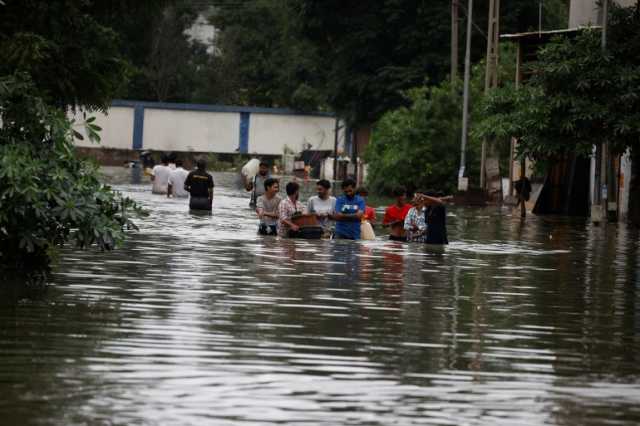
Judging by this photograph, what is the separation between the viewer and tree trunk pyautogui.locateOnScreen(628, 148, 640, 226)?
37469 mm

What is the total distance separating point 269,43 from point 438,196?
8029cm

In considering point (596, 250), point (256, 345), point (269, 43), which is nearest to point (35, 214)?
point (256, 345)

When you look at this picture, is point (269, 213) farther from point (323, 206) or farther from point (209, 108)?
point (209, 108)

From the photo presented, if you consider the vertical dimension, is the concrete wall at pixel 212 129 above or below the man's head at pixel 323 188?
above

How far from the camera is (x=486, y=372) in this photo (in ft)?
34.4

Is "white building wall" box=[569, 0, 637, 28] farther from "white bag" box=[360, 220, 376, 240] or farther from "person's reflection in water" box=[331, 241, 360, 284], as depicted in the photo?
"person's reflection in water" box=[331, 241, 360, 284]

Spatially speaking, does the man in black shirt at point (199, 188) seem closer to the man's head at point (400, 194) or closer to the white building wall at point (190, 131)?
the man's head at point (400, 194)

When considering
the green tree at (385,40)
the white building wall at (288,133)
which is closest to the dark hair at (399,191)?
the green tree at (385,40)

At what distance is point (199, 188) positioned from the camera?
33.8 m

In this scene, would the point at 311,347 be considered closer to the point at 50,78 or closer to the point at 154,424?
the point at 154,424

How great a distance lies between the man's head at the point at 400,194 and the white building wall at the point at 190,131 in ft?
224

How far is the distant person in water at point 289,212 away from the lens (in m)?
24.3

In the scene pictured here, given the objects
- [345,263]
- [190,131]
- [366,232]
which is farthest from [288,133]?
[345,263]

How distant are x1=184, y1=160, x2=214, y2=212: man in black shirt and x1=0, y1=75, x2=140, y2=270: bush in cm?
1777
